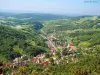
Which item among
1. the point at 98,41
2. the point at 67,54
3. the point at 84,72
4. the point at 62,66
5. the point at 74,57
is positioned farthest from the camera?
the point at 98,41

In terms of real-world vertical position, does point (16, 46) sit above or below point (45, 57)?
above

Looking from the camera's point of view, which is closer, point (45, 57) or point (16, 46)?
point (45, 57)

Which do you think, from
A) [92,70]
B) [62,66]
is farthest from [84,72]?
[62,66]

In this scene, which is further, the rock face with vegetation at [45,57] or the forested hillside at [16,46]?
the forested hillside at [16,46]

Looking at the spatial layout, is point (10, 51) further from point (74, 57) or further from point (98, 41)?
point (98, 41)

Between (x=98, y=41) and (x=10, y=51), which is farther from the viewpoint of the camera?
(x=98, y=41)

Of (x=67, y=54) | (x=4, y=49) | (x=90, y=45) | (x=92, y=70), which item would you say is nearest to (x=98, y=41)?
(x=90, y=45)

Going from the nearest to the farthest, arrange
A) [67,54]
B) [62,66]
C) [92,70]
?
[92,70], [62,66], [67,54]

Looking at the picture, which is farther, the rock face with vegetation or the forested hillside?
the forested hillside

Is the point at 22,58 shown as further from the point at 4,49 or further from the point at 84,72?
→ the point at 84,72
